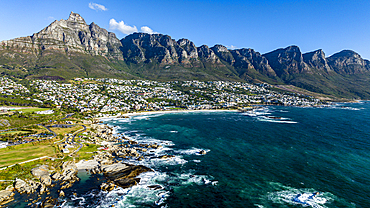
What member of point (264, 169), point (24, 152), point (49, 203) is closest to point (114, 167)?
point (49, 203)

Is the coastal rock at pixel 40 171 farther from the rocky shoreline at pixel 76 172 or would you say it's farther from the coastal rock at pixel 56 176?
the coastal rock at pixel 56 176

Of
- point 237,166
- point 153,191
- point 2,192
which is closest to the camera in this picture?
point 2,192

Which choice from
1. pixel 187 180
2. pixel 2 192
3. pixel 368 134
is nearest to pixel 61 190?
pixel 2 192

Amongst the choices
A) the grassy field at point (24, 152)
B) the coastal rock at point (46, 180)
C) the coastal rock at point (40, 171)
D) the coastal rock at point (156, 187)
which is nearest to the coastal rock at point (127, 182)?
the coastal rock at point (156, 187)

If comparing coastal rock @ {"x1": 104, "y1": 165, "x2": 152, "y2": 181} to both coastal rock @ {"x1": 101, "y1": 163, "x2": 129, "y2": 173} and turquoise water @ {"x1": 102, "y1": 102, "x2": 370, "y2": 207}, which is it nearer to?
coastal rock @ {"x1": 101, "y1": 163, "x2": 129, "y2": 173}

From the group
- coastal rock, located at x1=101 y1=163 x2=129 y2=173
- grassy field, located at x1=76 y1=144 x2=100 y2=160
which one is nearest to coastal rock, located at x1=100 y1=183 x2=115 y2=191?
coastal rock, located at x1=101 y1=163 x2=129 y2=173

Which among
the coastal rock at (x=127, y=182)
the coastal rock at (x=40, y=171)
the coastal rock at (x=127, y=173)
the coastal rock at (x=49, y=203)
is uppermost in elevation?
the coastal rock at (x=40, y=171)

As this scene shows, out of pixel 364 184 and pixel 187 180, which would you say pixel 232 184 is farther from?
pixel 364 184
